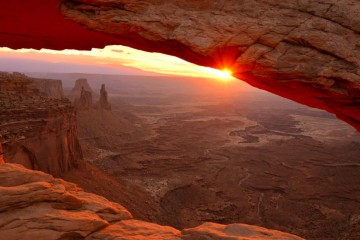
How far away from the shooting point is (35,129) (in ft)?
47.4

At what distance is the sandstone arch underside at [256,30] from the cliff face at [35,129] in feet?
29.5

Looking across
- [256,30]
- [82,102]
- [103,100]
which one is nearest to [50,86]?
[103,100]

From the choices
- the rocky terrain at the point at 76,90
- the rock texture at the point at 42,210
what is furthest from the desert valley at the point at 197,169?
the rocky terrain at the point at 76,90

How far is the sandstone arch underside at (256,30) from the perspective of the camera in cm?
584

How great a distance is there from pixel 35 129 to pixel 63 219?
1229cm

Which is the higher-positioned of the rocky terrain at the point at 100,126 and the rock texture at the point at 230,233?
the rock texture at the point at 230,233

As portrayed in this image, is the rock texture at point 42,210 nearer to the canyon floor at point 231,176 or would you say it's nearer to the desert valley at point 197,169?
the desert valley at point 197,169

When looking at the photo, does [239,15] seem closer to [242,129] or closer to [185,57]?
[185,57]

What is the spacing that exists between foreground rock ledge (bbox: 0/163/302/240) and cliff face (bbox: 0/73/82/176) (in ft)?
31.3

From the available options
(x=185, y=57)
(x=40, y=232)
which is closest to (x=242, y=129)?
(x=185, y=57)

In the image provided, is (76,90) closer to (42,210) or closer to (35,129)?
(35,129)

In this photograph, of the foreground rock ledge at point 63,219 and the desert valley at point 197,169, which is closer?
the foreground rock ledge at point 63,219

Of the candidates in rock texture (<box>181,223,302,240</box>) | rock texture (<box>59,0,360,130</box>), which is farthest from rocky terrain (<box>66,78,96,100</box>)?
rock texture (<box>181,223,302,240</box>)

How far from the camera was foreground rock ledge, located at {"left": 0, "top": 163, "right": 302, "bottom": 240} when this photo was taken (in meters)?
4.09
